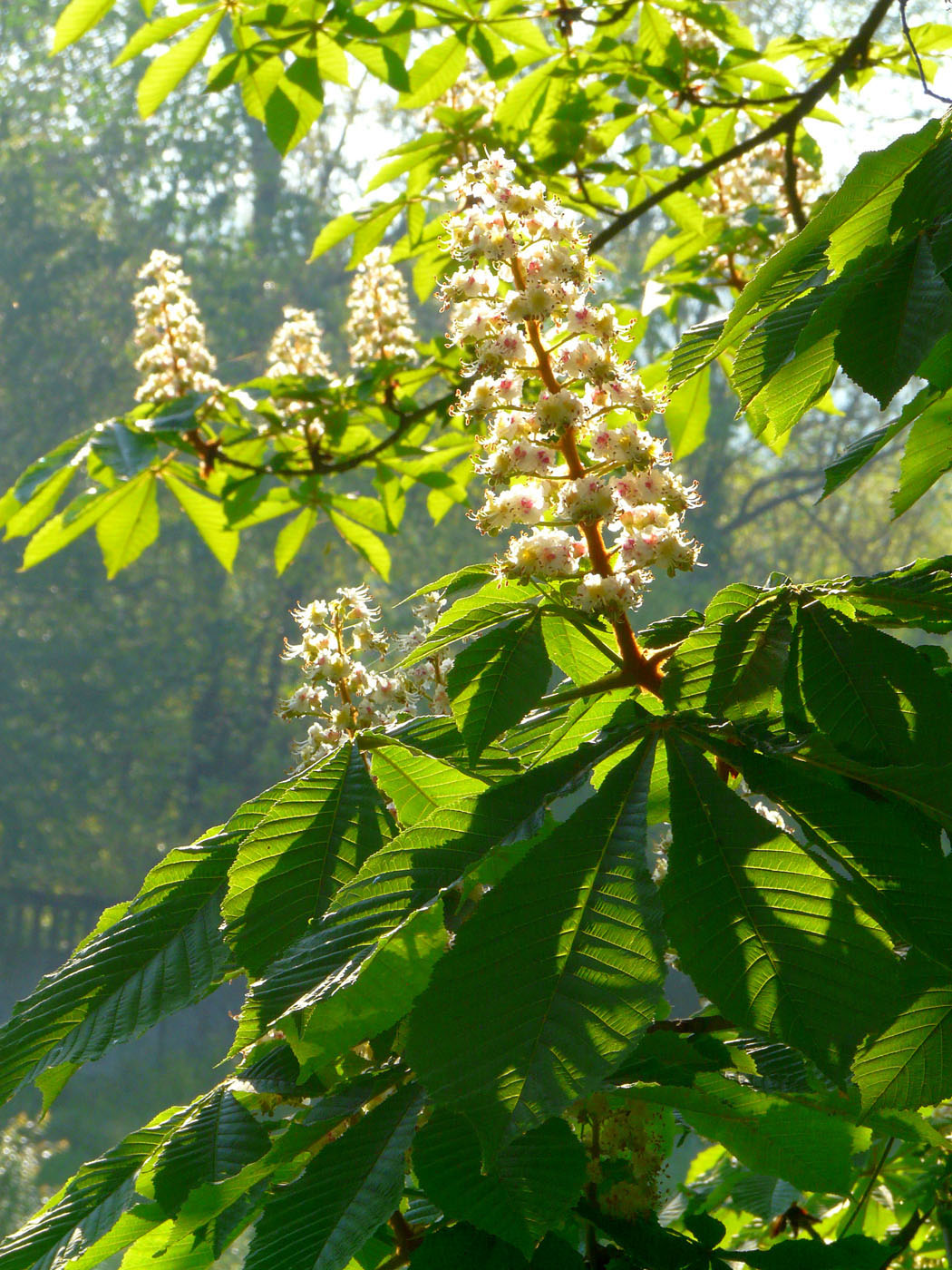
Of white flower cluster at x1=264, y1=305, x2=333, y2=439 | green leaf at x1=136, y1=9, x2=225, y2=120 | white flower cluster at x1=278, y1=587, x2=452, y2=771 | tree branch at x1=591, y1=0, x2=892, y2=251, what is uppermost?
white flower cluster at x1=264, y1=305, x2=333, y2=439

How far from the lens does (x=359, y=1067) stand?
0.49m

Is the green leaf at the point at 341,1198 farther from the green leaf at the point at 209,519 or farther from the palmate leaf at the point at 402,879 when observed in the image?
the green leaf at the point at 209,519

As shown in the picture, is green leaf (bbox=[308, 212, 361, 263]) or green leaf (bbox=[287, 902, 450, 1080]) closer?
green leaf (bbox=[287, 902, 450, 1080])

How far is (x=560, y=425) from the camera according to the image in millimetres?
558

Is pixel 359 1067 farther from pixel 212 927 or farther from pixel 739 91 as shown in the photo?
pixel 739 91

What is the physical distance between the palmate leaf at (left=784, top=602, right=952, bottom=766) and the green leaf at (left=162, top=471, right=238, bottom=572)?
4.78ft

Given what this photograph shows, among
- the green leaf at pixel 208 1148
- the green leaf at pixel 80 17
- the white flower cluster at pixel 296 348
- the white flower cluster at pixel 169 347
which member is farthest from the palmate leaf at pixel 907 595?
the white flower cluster at pixel 296 348

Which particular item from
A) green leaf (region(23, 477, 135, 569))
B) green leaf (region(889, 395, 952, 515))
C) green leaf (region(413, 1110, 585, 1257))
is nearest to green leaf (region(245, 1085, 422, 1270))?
green leaf (region(413, 1110, 585, 1257))

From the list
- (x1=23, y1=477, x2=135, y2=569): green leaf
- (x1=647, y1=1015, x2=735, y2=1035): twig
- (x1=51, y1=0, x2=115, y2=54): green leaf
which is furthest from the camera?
(x1=23, y1=477, x2=135, y2=569): green leaf

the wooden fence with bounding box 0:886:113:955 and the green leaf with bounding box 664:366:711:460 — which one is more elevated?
the wooden fence with bounding box 0:886:113:955

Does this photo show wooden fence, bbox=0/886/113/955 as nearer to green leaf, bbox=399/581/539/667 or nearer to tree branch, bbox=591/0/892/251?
tree branch, bbox=591/0/892/251

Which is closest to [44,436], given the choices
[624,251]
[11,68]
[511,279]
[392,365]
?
[11,68]

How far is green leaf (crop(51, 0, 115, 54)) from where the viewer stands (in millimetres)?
1178

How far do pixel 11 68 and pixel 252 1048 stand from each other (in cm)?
1551
